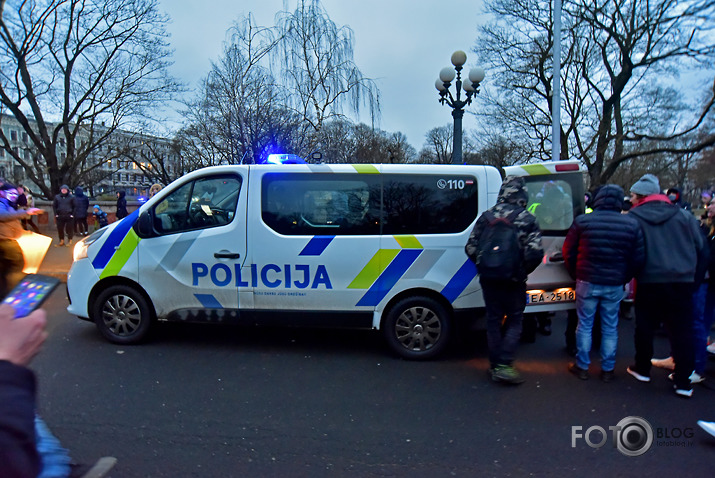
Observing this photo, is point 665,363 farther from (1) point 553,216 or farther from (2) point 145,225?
(2) point 145,225

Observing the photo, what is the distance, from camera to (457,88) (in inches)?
460

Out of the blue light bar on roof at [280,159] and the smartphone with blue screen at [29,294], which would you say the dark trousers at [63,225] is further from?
the smartphone with blue screen at [29,294]

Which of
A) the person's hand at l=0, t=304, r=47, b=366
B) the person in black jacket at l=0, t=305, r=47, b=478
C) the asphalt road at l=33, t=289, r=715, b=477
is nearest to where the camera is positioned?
the person in black jacket at l=0, t=305, r=47, b=478

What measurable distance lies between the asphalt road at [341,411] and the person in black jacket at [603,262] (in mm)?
405

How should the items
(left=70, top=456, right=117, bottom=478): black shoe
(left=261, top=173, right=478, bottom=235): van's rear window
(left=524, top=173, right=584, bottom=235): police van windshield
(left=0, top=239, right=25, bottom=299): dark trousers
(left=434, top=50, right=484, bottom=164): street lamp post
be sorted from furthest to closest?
(left=434, top=50, right=484, bottom=164): street lamp post → (left=524, top=173, right=584, bottom=235): police van windshield → (left=261, top=173, right=478, bottom=235): van's rear window → (left=0, top=239, right=25, bottom=299): dark trousers → (left=70, top=456, right=117, bottom=478): black shoe

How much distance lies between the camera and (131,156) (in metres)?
26.6

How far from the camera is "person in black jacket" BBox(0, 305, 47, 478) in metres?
1.01

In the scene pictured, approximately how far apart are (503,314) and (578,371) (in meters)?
0.96

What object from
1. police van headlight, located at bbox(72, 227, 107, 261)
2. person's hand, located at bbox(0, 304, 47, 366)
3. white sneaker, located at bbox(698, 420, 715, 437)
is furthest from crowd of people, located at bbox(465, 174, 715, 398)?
police van headlight, located at bbox(72, 227, 107, 261)

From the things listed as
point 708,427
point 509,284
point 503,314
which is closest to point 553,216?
point 509,284

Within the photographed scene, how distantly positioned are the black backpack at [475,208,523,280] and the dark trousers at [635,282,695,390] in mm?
1138

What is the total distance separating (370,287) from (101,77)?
22.7 meters

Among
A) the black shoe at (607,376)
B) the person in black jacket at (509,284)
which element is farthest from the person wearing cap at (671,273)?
the person in black jacket at (509,284)

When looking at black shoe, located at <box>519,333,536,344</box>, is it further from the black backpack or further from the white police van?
the black backpack
